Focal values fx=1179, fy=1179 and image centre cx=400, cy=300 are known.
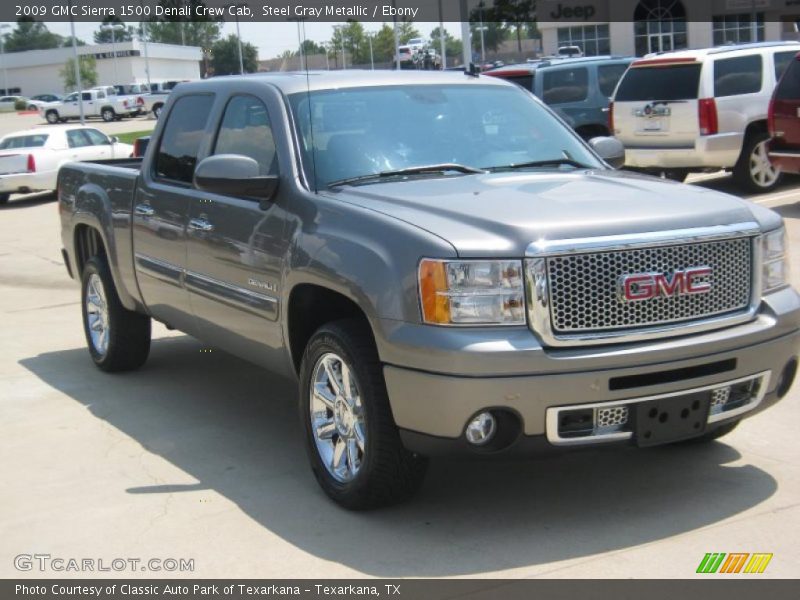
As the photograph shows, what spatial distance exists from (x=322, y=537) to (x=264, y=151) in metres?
2.09

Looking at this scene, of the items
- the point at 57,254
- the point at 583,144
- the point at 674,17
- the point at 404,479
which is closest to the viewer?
the point at 404,479

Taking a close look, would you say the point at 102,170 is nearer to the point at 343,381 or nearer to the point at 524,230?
the point at 343,381

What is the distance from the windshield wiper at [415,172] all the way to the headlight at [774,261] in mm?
1383

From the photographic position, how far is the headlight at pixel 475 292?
446 cm

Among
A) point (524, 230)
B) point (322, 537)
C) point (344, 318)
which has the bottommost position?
point (322, 537)

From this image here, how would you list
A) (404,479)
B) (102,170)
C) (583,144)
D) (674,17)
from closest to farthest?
1. (404,479)
2. (583,144)
3. (102,170)
4. (674,17)

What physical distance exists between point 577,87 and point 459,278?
1421 cm

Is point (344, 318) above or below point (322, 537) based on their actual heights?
above

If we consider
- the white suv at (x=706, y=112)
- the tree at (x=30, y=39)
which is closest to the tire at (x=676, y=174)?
the white suv at (x=706, y=112)

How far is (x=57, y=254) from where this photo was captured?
49.3 feet

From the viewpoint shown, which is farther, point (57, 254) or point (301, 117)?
point (57, 254)

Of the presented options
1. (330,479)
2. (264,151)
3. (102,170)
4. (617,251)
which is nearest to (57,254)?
(102,170)

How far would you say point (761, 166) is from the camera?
1499 centimetres

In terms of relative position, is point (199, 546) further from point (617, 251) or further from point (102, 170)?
point (102, 170)
